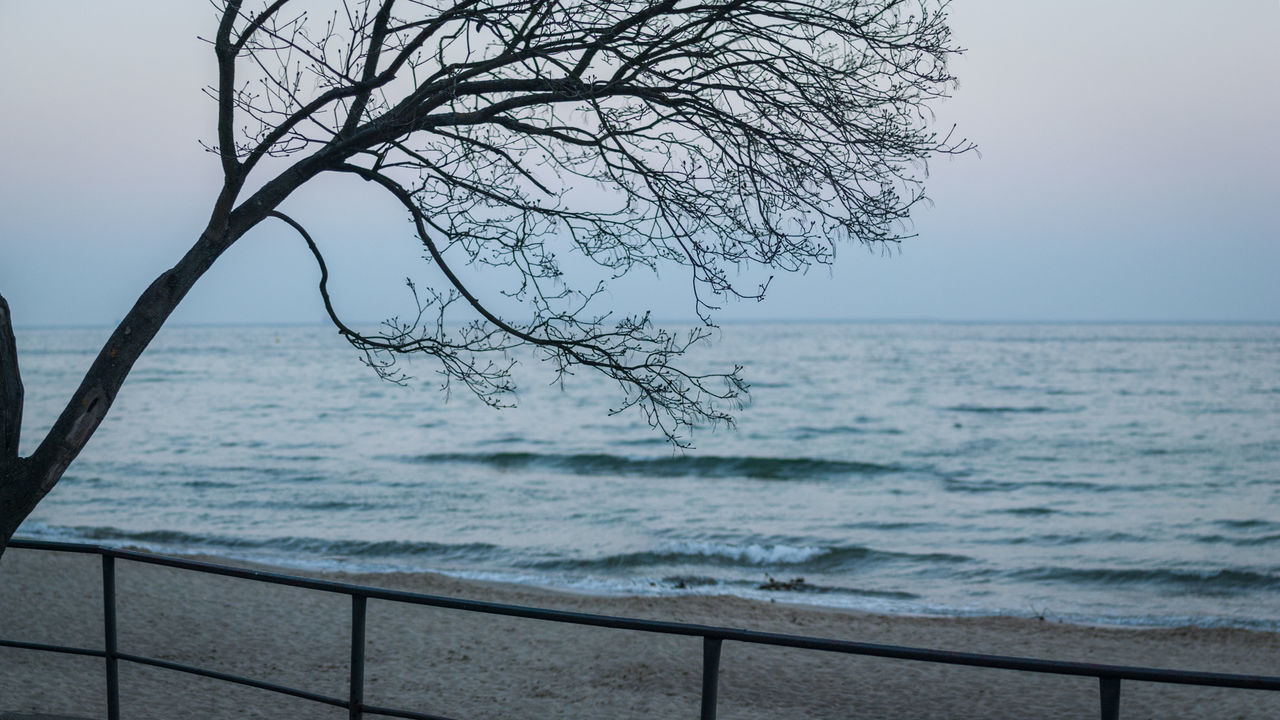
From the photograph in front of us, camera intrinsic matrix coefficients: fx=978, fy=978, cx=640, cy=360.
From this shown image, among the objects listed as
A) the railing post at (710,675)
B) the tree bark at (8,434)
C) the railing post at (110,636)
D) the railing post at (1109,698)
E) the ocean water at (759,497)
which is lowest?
the ocean water at (759,497)

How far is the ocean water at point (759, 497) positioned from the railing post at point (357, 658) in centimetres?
291

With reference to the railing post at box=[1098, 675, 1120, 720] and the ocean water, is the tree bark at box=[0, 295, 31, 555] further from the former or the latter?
the railing post at box=[1098, 675, 1120, 720]

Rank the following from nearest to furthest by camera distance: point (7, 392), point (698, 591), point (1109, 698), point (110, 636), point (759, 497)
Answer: point (1109, 698) → point (7, 392) → point (110, 636) → point (698, 591) → point (759, 497)

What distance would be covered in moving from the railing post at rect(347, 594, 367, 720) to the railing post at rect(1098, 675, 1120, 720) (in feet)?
8.26

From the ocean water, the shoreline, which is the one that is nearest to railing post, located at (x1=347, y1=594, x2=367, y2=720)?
the ocean water

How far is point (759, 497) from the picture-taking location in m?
24.2

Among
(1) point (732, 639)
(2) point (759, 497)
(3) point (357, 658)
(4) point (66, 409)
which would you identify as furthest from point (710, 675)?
(2) point (759, 497)

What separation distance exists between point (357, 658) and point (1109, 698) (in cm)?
272

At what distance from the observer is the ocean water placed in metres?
15.8

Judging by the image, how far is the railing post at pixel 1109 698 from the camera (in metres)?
2.73

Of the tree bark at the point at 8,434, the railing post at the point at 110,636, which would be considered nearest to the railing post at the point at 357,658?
the railing post at the point at 110,636

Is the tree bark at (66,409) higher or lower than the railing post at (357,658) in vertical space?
higher

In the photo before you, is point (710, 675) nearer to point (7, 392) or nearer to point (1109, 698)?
point (1109, 698)

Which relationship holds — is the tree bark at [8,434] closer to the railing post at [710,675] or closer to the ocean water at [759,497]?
the railing post at [710,675]
